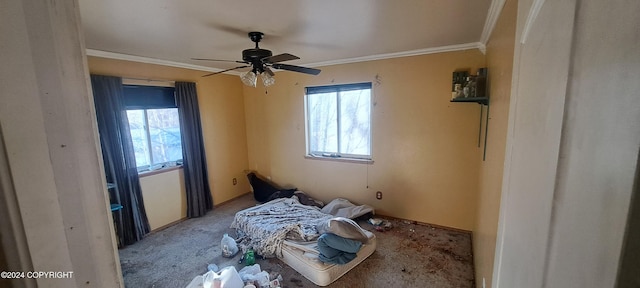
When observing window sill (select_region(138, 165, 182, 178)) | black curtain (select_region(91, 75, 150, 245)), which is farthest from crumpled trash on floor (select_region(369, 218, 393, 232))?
black curtain (select_region(91, 75, 150, 245))

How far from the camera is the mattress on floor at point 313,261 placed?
85.5 inches

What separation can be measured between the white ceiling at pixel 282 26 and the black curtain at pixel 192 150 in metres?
0.64

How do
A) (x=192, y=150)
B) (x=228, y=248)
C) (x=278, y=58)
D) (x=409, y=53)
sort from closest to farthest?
(x=278, y=58) → (x=228, y=248) → (x=409, y=53) → (x=192, y=150)

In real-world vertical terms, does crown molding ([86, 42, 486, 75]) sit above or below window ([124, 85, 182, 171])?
above

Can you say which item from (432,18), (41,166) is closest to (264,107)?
(432,18)

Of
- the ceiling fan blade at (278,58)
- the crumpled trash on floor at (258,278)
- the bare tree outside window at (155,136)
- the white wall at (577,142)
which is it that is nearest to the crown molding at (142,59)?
the bare tree outside window at (155,136)

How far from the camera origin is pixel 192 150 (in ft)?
11.8

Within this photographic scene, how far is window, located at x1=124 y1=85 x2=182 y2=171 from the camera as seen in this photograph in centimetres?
304

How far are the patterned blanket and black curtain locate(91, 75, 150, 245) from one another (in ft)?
3.95

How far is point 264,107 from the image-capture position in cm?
Answer: 432

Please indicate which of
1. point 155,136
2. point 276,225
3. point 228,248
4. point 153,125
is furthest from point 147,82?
point 276,225

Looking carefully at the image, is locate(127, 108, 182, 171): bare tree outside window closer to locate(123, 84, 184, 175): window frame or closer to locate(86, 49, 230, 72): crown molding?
locate(123, 84, 184, 175): window frame

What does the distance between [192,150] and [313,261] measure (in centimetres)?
249

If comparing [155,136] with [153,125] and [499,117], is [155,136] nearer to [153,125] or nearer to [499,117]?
[153,125]
